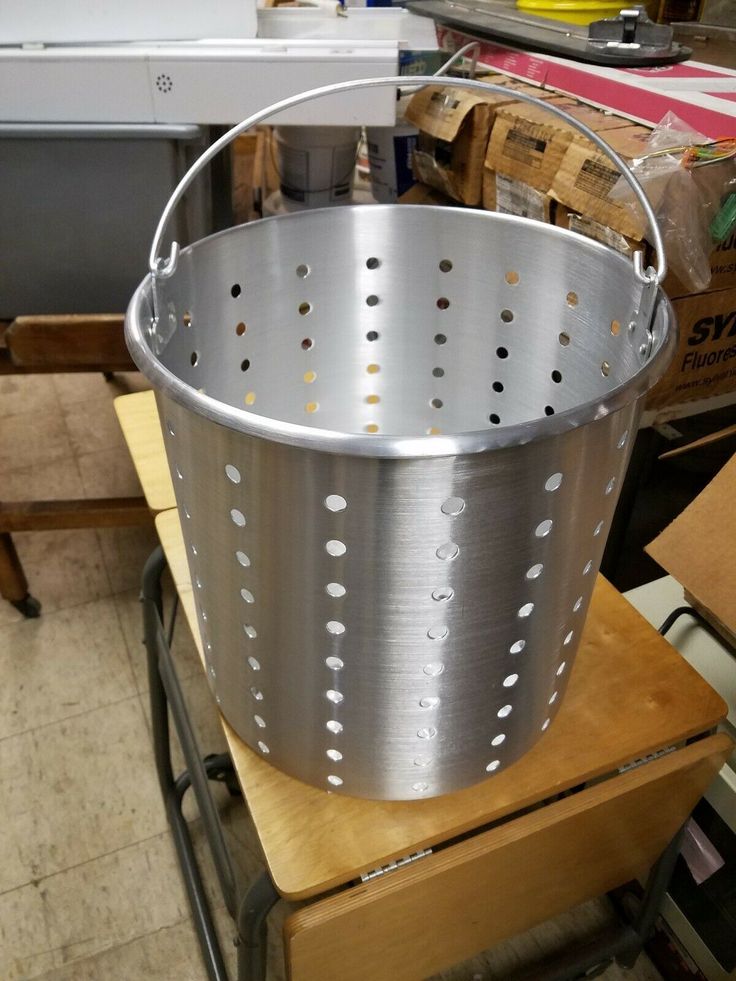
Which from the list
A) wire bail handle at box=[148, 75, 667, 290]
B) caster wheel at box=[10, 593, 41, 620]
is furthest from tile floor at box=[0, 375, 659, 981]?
wire bail handle at box=[148, 75, 667, 290]

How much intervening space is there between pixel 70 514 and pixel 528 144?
0.83 m

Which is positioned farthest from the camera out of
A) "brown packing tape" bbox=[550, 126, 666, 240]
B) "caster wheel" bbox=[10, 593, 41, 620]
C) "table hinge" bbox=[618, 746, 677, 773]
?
"caster wheel" bbox=[10, 593, 41, 620]

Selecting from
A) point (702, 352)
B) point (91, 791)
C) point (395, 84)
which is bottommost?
point (91, 791)

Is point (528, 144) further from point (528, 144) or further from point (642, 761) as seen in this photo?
point (642, 761)

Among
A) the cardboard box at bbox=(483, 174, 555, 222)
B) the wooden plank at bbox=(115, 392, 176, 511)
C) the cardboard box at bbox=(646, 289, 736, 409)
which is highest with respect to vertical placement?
the cardboard box at bbox=(483, 174, 555, 222)

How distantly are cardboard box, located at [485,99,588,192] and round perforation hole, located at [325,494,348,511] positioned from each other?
0.57m

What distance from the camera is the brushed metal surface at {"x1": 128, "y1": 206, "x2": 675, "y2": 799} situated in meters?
0.31

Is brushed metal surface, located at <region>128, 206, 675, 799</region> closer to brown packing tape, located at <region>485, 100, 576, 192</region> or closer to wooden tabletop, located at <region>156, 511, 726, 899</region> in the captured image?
wooden tabletop, located at <region>156, 511, 726, 899</region>

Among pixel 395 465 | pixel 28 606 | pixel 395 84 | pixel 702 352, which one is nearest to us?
pixel 395 465

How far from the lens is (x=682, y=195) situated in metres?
0.64

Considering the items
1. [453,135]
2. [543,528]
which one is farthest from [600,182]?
[543,528]

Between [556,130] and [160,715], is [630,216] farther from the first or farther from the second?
[160,715]

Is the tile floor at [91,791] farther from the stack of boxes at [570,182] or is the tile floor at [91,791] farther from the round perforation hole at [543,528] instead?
the stack of boxes at [570,182]

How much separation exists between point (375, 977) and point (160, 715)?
0.45 metres
